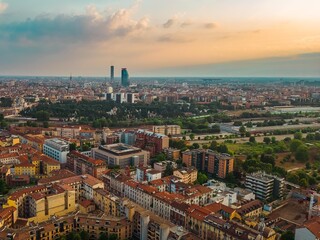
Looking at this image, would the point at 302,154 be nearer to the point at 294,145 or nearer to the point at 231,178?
the point at 294,145

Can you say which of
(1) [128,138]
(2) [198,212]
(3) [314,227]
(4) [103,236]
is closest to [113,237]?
(4) [103,236]

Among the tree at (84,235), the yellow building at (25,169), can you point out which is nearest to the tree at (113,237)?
the tree at (84,235)

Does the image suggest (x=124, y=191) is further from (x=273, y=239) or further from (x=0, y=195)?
(x=273, y=239)

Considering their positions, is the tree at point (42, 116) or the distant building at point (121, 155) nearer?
the distant building at point (121, 155)

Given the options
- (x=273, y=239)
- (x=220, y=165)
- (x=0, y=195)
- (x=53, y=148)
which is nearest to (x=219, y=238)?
(x=273, y=239)

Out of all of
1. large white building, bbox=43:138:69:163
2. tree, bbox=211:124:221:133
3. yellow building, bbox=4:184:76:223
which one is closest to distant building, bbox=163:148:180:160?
large white building, bbox=43:138:69:163

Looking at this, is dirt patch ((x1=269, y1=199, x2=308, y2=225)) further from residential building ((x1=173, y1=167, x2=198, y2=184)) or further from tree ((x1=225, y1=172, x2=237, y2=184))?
residential building ((x1=173, y1=167, x2=198, y2=184))

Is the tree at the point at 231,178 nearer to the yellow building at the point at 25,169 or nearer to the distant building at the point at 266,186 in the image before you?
the distant building at the point at 266,186
